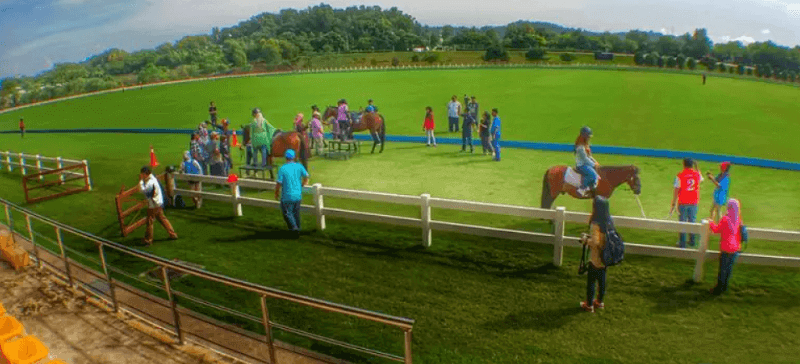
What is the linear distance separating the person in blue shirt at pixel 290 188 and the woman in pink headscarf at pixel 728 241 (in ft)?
24.7

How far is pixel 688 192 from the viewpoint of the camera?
1012 centimetres

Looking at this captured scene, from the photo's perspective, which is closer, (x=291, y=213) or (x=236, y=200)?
(x=291, y=213)

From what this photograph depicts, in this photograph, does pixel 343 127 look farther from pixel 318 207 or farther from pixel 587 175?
pixel 587 175

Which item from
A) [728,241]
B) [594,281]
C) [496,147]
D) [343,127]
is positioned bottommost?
[594,281]

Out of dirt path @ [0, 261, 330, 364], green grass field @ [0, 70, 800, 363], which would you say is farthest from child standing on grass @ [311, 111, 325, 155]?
dirt path @ [0, 261, 330, 364]

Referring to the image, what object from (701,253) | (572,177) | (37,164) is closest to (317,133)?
(37,164)

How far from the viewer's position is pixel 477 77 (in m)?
58.3

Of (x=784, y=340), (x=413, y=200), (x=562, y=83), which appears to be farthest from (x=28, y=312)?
(x=562, y=83)

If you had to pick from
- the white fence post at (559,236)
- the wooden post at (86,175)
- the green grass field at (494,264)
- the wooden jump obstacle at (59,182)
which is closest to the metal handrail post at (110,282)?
the green grass field at (494,264)

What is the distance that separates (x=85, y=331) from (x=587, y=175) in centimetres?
907

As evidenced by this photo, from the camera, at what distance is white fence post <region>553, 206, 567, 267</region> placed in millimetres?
9195

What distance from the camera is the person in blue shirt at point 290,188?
35.8 feet

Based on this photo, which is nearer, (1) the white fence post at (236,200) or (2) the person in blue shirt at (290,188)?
(2) the person in blue shirt at (290,188)

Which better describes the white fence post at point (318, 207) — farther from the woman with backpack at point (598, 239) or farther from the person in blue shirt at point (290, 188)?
the woman with backpack at point (598, 239)
